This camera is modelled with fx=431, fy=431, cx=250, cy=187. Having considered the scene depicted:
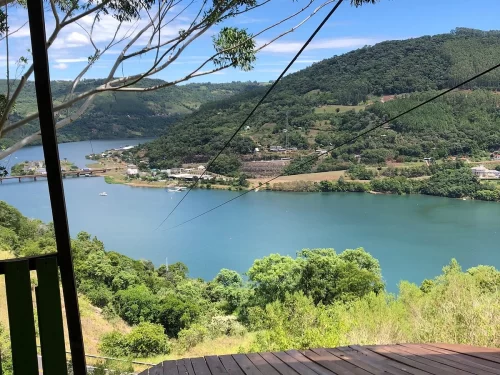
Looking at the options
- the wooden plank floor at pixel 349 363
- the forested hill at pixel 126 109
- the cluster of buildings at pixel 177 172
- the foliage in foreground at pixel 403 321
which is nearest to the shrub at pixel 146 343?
the foliage in foreground at pixel 403 321

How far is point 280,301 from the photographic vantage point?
33.7ft

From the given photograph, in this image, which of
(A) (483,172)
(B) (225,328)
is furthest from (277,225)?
(A) (483,172)

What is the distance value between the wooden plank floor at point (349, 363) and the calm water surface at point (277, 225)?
15268 millimetres

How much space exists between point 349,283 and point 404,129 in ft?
78.8

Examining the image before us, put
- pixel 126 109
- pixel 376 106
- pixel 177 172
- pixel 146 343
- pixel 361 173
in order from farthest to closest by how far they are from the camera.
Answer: pixel 376 106
pixel 361 173
pixel 177 172
pixel 126 109
pixel 146 343

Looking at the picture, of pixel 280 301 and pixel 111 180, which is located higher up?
pixel 111 180

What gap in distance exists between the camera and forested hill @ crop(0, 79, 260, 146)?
4.04 m

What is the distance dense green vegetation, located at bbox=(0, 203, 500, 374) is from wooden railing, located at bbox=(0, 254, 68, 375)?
335cm

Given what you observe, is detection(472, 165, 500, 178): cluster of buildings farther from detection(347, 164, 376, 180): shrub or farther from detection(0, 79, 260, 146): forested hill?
detection(0, 79, 260, 146): forested hill

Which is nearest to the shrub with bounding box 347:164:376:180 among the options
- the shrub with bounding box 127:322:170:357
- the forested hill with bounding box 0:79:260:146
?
the forested hill with bounding box 0:79:260:146

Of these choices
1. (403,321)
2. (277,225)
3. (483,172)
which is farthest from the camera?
(483,172)

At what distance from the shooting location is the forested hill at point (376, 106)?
2786 cm

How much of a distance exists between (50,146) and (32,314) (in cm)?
34

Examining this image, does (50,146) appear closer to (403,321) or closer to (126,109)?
(403,321)
